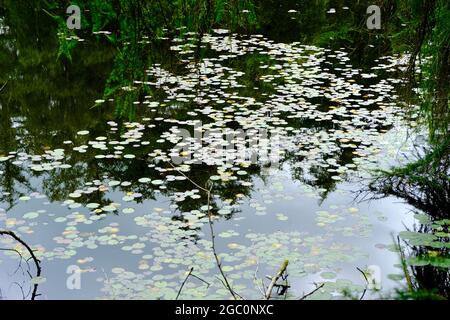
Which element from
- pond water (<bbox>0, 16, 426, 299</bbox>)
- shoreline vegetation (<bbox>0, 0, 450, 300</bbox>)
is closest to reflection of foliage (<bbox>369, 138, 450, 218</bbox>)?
shoreline vegetation (<bbox>0, 0, 450, 300</bbox>)

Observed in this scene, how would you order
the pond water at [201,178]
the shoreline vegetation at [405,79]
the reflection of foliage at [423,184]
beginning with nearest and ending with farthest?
the shoreline vegetation at [405,79] < the pond water at [201,178] < the reflection of foliage at [423,184]

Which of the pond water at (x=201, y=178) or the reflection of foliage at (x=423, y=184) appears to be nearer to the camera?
the pond water at (x=201, y=178)

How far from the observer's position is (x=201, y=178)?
506 cm

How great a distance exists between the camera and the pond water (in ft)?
12.6

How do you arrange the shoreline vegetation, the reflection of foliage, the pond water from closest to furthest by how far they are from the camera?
the shoreline vegetation < the pond water < the reflection of foliage

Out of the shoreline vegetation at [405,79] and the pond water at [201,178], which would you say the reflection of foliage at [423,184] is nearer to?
the shoreline vegetation at [405,79]

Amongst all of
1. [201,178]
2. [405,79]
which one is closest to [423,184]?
[405,79]

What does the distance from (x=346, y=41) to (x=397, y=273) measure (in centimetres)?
704

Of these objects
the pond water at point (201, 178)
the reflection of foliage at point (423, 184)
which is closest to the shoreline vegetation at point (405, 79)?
the reflection of foliage at point (423, 184)

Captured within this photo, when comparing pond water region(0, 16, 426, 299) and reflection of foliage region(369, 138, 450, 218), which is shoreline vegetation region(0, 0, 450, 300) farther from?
pond water region(0, 16, 426, 299)

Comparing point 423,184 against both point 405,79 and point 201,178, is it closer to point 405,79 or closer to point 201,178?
point 405,79

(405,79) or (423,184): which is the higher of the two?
(405,79)

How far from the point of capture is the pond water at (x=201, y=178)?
3.83 m

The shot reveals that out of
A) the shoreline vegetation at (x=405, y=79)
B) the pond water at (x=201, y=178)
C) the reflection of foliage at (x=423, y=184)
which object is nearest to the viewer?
the shoreline vegetation at (x=405, y=79)
